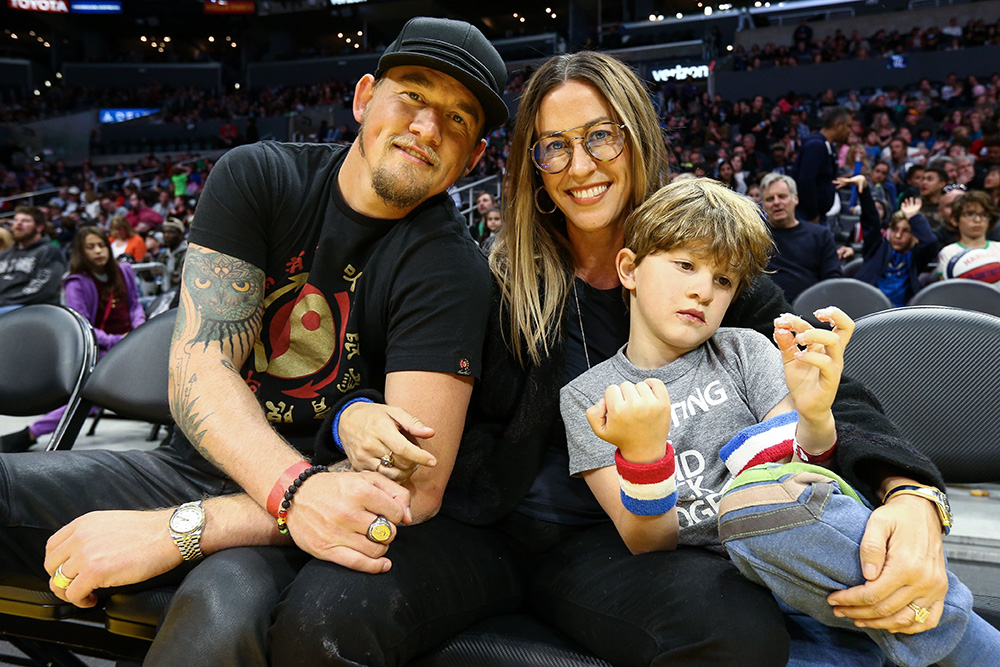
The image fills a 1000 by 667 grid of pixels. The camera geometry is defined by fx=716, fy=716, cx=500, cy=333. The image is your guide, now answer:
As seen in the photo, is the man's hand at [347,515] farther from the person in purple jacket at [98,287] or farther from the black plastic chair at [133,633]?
the person in purple jacket at [98,287]

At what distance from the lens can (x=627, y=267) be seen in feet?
4.66

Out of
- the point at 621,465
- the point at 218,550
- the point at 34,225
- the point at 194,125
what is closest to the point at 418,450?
the point at 621,465

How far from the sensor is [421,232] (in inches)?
57.1

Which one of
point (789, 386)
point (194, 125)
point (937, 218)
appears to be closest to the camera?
point (789, 386)

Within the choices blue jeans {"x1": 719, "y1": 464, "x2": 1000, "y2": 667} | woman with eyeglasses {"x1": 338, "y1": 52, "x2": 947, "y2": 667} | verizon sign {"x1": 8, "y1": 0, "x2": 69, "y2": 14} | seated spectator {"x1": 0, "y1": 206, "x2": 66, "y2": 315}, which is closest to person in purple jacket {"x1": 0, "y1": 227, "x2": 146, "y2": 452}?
seated spectator {"x1": 0, "y1": 206, "x2": 66, "y2": 315}

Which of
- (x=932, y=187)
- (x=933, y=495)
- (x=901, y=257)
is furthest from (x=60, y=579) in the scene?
(x=932, y=187)

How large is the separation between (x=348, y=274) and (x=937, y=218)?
5545 mm

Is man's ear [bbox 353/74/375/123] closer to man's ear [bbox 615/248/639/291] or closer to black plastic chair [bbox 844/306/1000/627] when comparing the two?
man's ear [bbox 615/248/639/291]

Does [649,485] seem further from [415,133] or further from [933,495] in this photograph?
[415,133]

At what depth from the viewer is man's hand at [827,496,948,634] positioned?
92 centimetres

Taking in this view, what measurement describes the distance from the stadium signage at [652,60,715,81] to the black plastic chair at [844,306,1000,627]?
17950 mm

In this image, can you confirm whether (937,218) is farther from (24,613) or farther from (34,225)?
(34,225)

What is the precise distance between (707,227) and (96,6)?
2829cm

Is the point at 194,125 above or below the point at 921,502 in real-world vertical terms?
above
